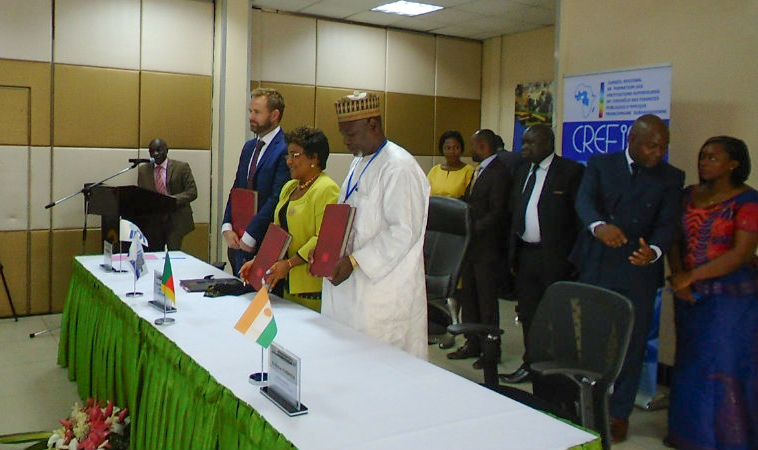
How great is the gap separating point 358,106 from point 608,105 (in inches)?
79.6

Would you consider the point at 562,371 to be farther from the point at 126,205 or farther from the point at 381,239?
the point at 126,205

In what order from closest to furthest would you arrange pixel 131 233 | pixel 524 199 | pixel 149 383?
pixel 149 383 < pixel 131 233 < pixel 524 199

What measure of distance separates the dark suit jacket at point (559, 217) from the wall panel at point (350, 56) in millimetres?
3660

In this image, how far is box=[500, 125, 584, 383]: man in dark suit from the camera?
360 centimetres

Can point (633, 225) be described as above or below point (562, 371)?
above

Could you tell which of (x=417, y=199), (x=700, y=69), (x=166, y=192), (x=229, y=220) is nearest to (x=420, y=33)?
(x=166, y=192)

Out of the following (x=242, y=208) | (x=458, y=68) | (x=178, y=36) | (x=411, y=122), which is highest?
(x=458, y=68)

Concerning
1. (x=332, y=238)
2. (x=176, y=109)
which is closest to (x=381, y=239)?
(x=332, y=238)

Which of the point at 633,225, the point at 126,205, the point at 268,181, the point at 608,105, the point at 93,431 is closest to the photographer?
the point at 93,431

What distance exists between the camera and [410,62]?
729cm

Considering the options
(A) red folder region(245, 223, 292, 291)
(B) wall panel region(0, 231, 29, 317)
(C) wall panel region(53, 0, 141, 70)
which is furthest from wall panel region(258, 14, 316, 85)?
(A) red folder region(245, 223, 292, 291)

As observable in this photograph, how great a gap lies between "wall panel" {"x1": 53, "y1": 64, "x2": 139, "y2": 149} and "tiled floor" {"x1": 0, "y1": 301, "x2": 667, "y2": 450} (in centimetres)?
152

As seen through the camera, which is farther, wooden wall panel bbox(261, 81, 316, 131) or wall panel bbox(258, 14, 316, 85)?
wooden wall panel bbox(261, 81, 316, 131)

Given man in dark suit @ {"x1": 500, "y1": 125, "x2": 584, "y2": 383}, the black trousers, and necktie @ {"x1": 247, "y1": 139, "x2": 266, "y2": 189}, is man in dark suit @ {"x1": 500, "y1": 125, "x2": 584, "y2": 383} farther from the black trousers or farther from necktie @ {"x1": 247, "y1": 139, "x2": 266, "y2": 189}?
necktie @ {"x1": 247, "y1": 139, "x2": 266, "y2": 189}
